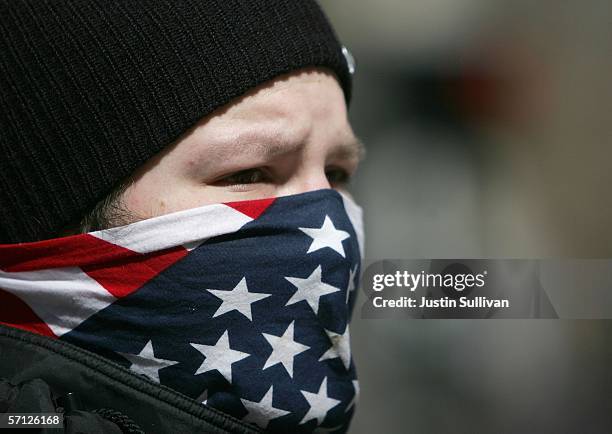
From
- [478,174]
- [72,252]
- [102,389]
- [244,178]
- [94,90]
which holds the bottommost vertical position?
[102,389]

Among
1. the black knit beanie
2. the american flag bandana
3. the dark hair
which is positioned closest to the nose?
the american flag bandana

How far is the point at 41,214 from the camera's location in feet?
5.48

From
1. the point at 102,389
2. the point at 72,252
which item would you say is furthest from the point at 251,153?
the point at 102,389

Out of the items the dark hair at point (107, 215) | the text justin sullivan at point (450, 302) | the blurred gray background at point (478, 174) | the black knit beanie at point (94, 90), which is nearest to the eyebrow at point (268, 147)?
the black knit beanie at point (94, 90)

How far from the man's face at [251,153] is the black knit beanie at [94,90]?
38 millimetres

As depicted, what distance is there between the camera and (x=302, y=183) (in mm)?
1804

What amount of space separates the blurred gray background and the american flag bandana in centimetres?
238

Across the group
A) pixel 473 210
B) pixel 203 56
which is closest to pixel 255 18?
pixel 203 56

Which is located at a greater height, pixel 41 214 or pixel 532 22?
pixel 532 22

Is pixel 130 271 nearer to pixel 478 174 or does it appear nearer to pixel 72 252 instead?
pixel 72 252

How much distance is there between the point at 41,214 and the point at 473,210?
416 cm

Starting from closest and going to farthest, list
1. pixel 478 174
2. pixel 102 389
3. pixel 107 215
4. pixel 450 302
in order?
pixel 102 389 < pixel 107 215 < pixel 450 302 < pixel 478 174

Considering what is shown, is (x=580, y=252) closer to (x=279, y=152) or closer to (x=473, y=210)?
(x=473, y=210)

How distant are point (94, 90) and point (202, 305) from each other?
0.54 metres
